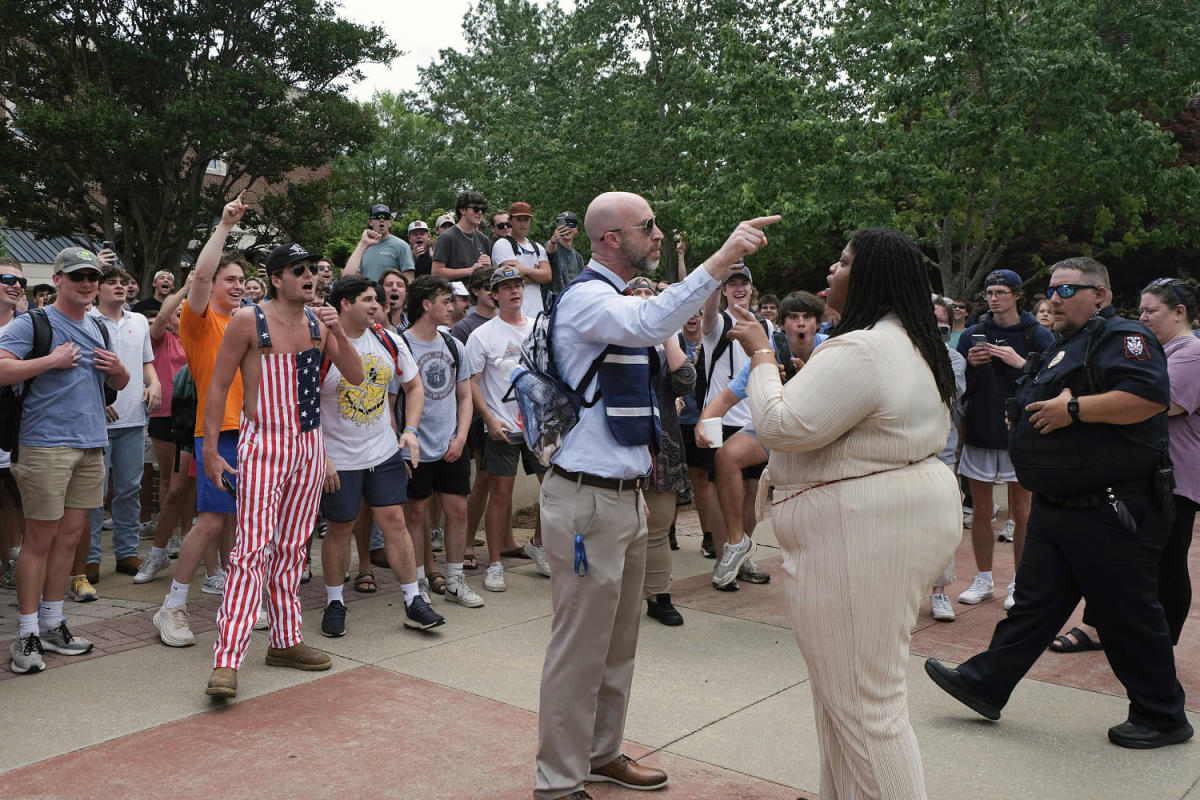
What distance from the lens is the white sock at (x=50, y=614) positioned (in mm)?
5410

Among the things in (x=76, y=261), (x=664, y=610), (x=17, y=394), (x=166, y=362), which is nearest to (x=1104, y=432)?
(x=664, y=610)

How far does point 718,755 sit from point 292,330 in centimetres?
290

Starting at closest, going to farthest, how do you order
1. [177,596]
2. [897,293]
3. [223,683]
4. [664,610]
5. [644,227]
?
[897,293] < [644,227] < [223,683] < [177,596] < [664,610]

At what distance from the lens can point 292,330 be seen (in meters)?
5.30

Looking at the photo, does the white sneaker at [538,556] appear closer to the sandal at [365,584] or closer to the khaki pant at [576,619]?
the sandal at [365,584]

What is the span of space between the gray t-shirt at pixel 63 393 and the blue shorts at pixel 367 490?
4.14 ft

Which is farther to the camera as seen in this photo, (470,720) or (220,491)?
(220,491)

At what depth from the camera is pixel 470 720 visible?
4582 mm

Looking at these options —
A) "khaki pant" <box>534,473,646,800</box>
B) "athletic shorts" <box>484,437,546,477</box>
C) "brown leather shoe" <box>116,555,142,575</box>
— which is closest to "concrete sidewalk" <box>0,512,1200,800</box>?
"khaki pant" <box>534,473,646,800</box>

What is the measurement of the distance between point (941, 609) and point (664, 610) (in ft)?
5.54

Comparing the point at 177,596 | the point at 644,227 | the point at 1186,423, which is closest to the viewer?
the point at 644,227

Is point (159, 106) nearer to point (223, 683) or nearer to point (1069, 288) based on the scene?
point (223, 683)

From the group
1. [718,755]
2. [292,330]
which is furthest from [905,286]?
[292,330]

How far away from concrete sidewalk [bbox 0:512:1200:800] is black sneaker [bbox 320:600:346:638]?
0.19 ft
